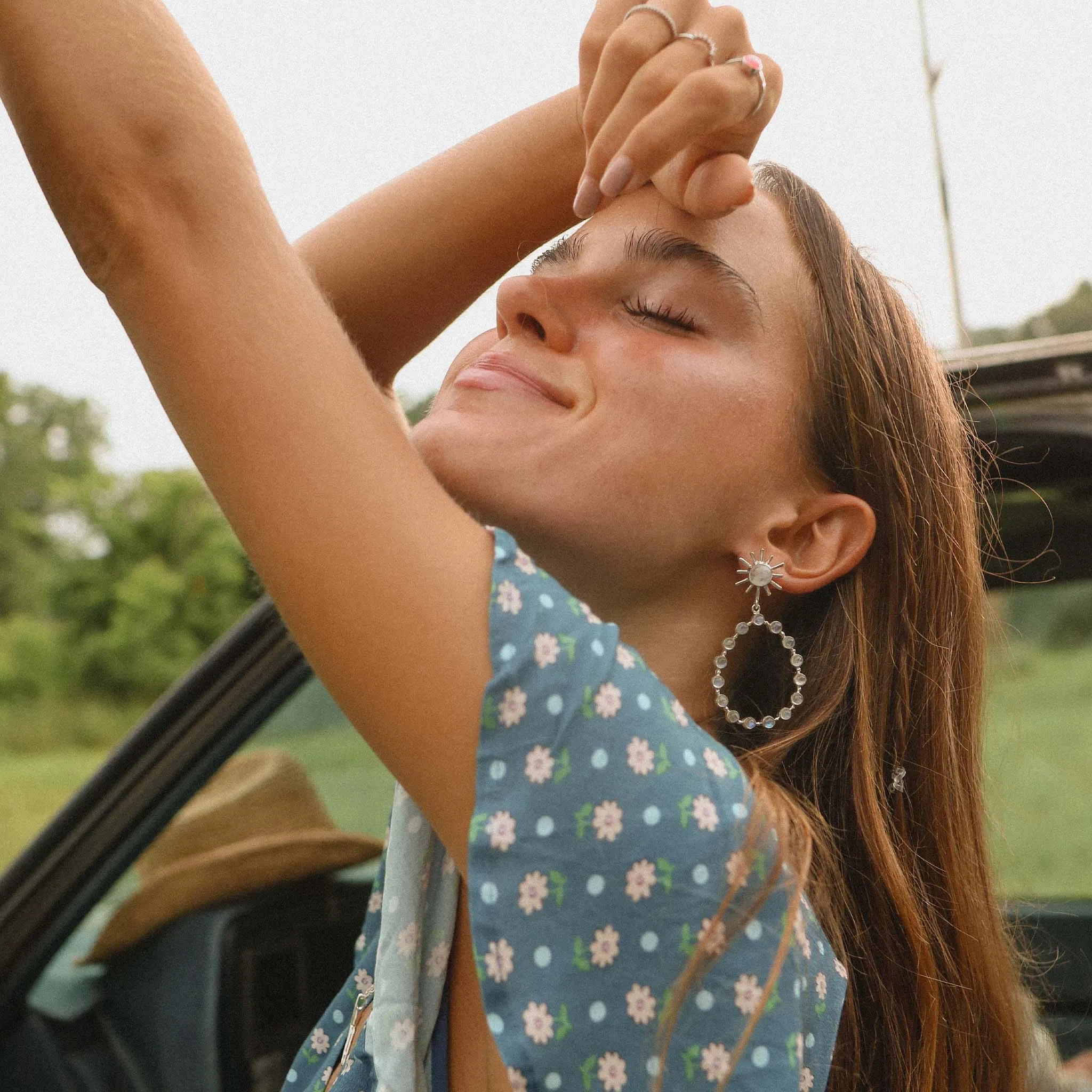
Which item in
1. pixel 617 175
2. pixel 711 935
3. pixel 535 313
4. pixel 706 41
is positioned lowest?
pixel 711 935

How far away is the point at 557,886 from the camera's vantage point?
107 cm

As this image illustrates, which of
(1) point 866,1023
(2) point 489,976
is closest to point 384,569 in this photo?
(2) point 489,976

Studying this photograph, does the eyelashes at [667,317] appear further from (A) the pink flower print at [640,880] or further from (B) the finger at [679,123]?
(A) the pink flower print at [640,880]

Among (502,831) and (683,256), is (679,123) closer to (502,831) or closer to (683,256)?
(683,256)

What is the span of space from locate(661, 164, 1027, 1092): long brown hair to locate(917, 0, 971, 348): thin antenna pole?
68cm

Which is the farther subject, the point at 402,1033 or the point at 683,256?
the point at 683,256

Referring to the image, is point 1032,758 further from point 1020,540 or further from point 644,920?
point 644,920

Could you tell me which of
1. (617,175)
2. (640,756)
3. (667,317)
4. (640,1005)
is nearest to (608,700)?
(640,756)

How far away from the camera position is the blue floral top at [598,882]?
3.50 feet

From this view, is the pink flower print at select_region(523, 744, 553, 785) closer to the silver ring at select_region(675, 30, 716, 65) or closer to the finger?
the finger

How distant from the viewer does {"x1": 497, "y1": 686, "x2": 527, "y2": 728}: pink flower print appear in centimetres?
106

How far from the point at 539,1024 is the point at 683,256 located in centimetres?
89

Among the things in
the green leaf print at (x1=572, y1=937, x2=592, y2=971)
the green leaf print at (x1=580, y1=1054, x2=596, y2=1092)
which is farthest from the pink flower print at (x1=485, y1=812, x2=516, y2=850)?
the green leaf print at (x1=580, y1=1054, x2=596, y2=1092)

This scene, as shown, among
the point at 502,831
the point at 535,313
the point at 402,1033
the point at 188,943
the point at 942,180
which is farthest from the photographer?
the point at 942,180
